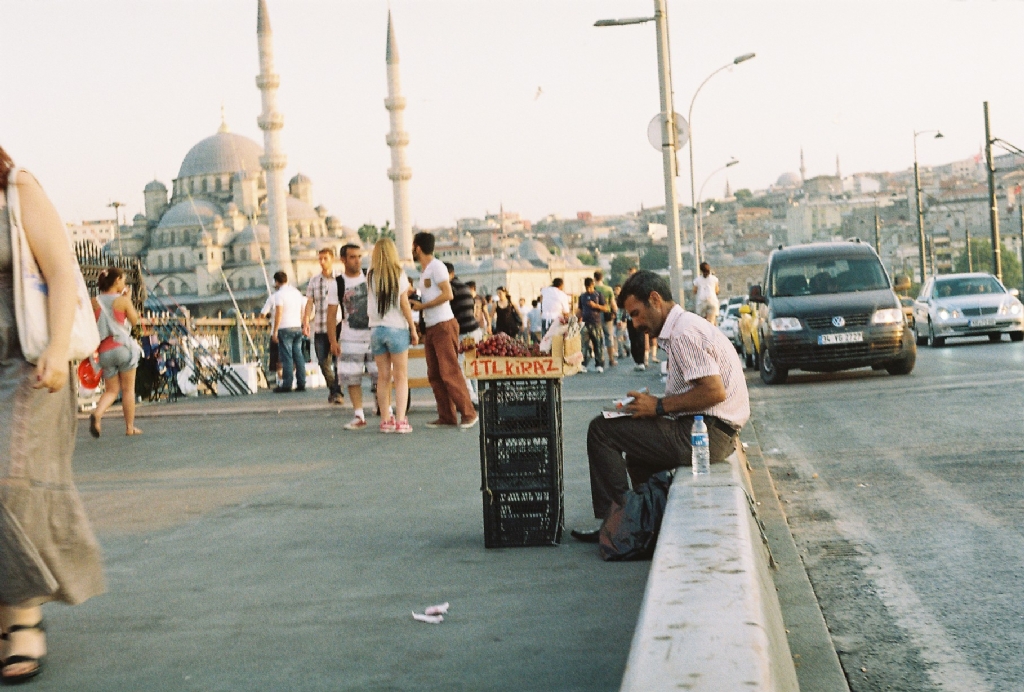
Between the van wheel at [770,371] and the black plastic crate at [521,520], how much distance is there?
458 inches

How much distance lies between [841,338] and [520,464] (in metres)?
11.5

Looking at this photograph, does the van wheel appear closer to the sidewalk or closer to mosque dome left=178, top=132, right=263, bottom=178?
the sidewalk

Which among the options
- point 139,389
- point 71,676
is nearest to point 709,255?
point 139,389

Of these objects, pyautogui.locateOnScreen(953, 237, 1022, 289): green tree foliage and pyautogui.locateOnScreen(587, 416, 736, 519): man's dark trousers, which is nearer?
pyautogui.locateOnScreen(587, 416, 736, 519): man's dark trousers

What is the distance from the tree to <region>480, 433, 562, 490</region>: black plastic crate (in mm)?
157774

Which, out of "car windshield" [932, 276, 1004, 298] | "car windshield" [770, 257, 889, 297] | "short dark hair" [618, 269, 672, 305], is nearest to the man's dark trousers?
"short dark hair" [618, 269, 672, 305]

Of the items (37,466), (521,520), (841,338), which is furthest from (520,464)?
(841,338)

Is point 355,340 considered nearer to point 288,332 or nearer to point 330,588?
point 288,332

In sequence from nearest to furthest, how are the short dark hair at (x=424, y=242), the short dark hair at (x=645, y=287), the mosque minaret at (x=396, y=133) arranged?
the short dark hair at (x=645, y=287) < the short dark hair at (x=424, y=242) < the mosque minaret at (x=396, y=133)

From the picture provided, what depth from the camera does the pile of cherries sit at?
248 inches

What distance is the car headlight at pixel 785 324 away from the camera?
17297 mm

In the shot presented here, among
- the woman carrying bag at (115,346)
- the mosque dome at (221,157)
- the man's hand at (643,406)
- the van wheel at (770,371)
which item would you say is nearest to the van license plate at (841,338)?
the van wheel at (770,371)

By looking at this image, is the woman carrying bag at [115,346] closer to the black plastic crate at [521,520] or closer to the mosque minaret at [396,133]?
the black plastic crate at [521,520]

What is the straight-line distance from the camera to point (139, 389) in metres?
17.0
